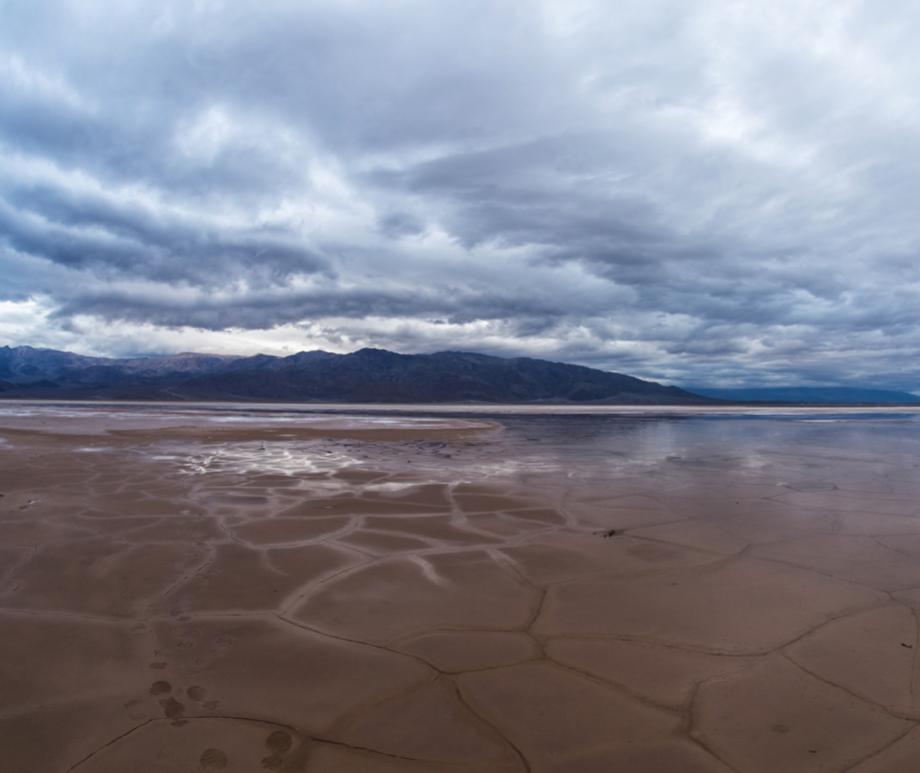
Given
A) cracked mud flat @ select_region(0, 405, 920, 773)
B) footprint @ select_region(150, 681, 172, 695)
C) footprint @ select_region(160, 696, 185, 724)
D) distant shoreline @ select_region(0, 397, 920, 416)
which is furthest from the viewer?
distant shoreline @ select_region(0, 397, 920, 416)

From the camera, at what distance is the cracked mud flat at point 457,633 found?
3.81m

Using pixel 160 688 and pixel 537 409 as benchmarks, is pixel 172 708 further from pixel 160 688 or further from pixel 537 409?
pixel 537 409

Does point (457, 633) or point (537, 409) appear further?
point (537, 409)

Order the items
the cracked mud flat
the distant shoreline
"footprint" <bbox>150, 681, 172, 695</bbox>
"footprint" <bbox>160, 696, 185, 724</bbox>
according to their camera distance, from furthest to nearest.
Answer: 1. the distant shoreline
2. "footprint" <bbox>150, 681, 172, 695</bbox>
3. "footprint" <bbox>160, 696, 185, 724</bbox>
4. the cracked mud flat

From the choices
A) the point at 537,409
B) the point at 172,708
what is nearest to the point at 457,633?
the point at 172,708

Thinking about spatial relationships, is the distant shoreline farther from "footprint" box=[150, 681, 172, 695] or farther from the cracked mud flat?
"footprint" box=[150, 681, 172, 695]

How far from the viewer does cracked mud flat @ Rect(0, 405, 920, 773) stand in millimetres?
3812

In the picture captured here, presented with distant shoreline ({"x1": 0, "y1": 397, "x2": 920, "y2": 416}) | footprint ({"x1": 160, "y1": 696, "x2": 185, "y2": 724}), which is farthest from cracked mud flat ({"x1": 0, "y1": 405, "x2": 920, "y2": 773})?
distant shoreline ({"x1": 0, "y1": 397, "x2": 920, "y2": 416})

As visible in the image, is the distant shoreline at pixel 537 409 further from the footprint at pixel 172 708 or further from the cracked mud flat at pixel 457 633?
the footprint at pixel 172 708

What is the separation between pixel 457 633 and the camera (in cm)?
547

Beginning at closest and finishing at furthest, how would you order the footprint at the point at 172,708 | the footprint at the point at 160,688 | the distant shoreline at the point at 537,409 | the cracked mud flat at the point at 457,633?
the cracked mud flat at the point at 457,633 < the footprint at the point at 172,708 < the footprint at the point at 160,688 < the distant shoreline at the point at 537,409

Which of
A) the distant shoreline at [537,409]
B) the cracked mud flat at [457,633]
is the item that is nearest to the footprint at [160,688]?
the cracked mud flat at [457,633]

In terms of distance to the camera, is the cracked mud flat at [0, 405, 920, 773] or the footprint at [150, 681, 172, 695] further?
the footprint at [150, 681, 172, 695]

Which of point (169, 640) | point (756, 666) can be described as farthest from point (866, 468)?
point (169, 640)
